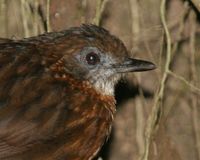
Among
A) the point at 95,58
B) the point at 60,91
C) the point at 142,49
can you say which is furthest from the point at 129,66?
the point at 142,49

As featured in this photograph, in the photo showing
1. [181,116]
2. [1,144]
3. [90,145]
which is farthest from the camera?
[181,116]

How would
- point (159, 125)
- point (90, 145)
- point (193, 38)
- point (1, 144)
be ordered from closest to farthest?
point (1, 144) < point (90, 145) < point (159, 125) < point (193, 38)

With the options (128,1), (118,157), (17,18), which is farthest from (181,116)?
(17,18)

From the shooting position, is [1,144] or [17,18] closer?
[1,144]

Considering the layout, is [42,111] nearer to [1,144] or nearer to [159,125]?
[1,144]

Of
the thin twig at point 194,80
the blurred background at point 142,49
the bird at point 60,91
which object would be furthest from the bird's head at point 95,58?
the thin twig at point 194,80

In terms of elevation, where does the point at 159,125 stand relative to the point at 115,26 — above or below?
below

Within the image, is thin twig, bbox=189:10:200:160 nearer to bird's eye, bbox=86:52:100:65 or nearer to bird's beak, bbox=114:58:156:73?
bird's beak, bbox=114:58:156:73
